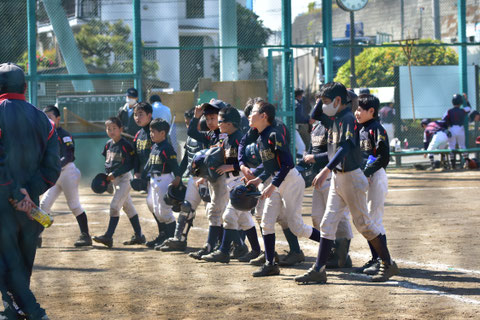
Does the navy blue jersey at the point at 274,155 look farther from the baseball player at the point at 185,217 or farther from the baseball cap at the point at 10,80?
the baseball cap at the point at 10,80

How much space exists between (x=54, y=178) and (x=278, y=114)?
10186 mm

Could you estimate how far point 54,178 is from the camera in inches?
193

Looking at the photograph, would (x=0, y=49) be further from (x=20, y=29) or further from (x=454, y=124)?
(x=454, y=124)

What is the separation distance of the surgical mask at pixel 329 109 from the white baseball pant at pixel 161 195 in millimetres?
2732

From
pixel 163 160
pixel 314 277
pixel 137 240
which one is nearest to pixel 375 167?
pixel 314 277

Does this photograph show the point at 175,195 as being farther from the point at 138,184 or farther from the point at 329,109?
the point at 329,109

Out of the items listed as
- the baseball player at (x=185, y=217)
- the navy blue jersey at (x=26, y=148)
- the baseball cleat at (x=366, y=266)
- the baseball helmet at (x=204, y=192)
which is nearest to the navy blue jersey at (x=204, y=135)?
the baseball player at (x=185, y=217)

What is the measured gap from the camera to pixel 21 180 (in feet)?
15.8

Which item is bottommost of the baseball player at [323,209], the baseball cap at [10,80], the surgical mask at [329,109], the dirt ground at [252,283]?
the dirt ground at [252,283]

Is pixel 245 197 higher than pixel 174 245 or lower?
higher

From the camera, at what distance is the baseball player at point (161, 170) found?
8.43m

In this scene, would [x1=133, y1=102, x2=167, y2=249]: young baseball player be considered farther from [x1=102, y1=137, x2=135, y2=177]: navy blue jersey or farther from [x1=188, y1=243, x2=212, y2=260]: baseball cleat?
[x1=188, y1=243, x2=212, y2=260]: baseball cleat

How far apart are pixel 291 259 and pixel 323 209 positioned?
0.56 metres

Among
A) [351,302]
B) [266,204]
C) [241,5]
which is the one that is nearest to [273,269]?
[266,204]
